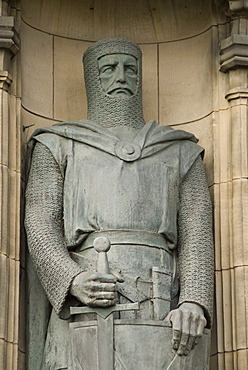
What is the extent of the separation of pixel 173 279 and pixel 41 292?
1.04m

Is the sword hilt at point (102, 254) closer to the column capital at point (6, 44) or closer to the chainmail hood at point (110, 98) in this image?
the chainmail hood at point (110, 98)

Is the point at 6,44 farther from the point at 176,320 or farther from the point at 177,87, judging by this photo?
the point at 176,320

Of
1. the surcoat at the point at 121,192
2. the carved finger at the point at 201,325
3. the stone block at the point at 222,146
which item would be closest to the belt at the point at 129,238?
the surcoat at the point at 121,192

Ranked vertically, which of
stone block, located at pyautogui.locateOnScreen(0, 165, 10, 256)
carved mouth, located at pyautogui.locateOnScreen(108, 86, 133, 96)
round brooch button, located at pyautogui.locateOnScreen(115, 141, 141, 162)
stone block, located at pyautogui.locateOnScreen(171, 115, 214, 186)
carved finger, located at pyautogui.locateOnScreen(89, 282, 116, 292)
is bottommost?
carved finger, located at pyautogui.locateOnScreen(89, 282, 116, 292)

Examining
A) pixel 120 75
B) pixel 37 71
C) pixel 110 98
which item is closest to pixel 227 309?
pixel 110 98

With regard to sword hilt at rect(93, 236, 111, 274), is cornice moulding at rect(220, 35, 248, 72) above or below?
above

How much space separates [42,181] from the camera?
1198cm

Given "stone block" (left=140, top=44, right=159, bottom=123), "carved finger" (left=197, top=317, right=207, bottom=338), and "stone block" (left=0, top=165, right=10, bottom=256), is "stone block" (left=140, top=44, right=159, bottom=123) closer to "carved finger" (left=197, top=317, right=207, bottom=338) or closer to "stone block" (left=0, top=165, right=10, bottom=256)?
"stone block" (left=0, top=165, right=10, bottom=256)

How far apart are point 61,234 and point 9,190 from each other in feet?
1.81

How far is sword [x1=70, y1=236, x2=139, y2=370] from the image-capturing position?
11.0 meters

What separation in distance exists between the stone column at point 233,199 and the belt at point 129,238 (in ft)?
2.21

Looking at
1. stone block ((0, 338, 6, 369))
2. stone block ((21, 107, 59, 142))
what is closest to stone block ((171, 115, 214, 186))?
stone block ((21, 107, 59, 142))

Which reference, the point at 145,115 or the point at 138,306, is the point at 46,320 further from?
the point at 145,115

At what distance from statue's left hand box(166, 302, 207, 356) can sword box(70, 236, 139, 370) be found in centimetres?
32
